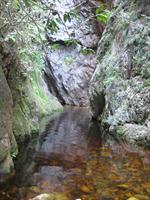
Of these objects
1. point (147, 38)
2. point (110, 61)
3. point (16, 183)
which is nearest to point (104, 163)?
point (16, 183)

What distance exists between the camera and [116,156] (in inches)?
269

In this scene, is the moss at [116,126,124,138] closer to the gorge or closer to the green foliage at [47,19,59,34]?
the gorge

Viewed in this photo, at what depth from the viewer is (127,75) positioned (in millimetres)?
10969

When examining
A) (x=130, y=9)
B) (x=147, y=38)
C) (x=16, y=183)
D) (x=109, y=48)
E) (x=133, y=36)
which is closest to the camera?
(x=16, y=183)

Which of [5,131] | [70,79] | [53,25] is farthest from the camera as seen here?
[70,79]

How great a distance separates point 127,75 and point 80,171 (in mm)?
6061

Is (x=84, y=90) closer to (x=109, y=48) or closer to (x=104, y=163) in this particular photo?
(x=109, y=48)

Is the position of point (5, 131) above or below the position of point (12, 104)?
below

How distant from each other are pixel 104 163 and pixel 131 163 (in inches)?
20.5

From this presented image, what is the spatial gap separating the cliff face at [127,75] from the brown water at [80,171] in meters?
1.38

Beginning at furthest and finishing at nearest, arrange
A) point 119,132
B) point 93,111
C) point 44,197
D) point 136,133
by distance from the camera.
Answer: point 93,111, point 119,132, point 136,133, point 44,197

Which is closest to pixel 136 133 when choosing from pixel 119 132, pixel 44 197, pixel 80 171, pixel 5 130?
pixel 119 132

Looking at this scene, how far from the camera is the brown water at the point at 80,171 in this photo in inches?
174

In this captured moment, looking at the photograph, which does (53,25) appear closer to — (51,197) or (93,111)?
(51,197)
